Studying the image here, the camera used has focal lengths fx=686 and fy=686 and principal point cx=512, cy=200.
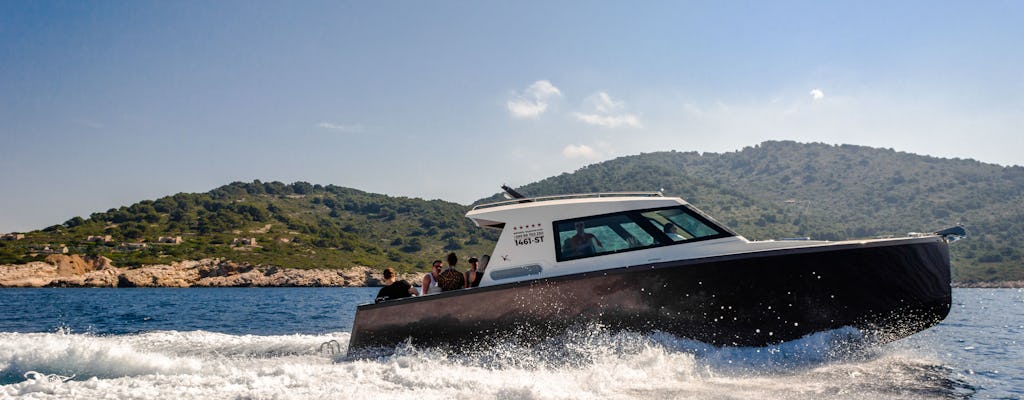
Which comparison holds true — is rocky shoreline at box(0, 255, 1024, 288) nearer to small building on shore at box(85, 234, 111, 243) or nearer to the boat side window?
small building on shore at box(85, 234, 111, 243)

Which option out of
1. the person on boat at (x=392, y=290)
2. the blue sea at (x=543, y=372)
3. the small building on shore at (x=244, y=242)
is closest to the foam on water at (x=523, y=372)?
the blue sea at (x=543, y=372)

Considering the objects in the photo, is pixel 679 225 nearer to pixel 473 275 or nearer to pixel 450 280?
pixel 473 275

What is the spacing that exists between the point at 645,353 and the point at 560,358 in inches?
39.6

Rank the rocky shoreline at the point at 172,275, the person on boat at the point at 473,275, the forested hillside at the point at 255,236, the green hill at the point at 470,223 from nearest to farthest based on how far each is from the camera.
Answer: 1. the person on boat at the point at 473,275
2. the rocky shoreline at the point at 172,275
3. the forested hillside at the point at 255,236
4. the green hill at the point at 470,223

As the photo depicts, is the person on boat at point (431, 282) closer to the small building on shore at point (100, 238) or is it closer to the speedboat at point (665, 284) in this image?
the speedboat at point (665, 284)

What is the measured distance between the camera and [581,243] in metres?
8.73

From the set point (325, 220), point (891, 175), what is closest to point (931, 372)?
point (325, 220)

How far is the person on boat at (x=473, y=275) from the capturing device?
927 centimetres

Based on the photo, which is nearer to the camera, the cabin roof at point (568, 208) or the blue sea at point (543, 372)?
the blue sea at point (543, 372)

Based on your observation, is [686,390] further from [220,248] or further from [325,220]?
[325,220]

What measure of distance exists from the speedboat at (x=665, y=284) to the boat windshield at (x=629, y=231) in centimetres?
1

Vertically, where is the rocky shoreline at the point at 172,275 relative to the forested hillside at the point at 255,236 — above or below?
below

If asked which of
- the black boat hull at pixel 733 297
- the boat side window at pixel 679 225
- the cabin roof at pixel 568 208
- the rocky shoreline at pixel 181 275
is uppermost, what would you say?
the cabin roof at pixel 568 208

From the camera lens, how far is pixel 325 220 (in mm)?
125562
